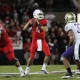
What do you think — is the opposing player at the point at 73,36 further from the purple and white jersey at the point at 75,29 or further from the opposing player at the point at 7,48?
the opposing player at the point at 7,48

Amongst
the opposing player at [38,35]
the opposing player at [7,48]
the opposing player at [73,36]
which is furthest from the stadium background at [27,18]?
the opposing player at [73,36]

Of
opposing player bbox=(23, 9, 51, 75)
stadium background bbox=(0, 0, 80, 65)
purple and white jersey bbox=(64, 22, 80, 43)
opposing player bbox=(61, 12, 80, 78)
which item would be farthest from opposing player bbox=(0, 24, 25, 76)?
stadium background bbox=(0, 0, 80, 65)

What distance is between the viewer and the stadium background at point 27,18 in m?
19.4

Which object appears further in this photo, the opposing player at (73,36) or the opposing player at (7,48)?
the opposing player at (7,48)

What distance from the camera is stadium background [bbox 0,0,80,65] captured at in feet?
63.7

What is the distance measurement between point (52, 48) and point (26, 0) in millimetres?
4271

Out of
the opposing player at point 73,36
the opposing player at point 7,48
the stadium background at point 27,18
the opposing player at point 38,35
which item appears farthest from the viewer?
the stadium background at point 27,18

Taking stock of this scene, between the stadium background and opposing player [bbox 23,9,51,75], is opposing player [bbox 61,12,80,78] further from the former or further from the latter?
the stadium background

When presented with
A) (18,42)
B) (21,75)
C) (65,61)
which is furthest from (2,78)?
(18,42)

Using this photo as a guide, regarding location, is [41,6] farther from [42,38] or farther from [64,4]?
[42,38]

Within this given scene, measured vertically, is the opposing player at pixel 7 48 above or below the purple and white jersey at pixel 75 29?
below

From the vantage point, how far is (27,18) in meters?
21.0

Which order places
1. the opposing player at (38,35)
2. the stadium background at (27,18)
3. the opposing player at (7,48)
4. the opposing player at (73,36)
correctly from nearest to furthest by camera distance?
the opposing player at (73,36)
the opposing player at (7,48)
the opposing player at (38,35)
the stadium background at (27,18)

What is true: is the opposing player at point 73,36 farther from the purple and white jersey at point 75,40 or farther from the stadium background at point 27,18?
the stadium background at point 27,18
